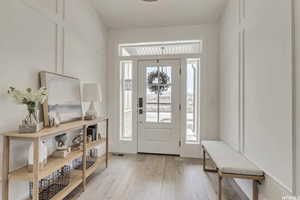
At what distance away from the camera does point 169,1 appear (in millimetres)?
3146

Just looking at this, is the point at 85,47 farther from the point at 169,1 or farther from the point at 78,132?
the point at 169,1

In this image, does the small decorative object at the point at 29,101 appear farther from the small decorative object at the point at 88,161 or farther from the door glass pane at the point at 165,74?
the door glass pane at the point at 165,74

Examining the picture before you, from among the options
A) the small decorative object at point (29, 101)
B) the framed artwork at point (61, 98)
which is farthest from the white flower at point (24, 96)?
the framed artwork at point (61, 98)

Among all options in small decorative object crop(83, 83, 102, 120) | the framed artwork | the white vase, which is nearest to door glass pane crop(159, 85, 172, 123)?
small decorative object crop(83, 83, 102, 120)

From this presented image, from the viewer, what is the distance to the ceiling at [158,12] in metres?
3.20

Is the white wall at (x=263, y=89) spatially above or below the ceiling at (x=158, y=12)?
below

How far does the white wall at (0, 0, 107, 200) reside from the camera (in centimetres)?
173

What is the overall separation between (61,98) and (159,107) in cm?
204

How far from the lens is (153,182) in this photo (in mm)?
2564

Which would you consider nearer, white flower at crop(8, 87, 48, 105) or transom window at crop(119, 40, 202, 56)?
white flower at crop(8, 87, 48, 105)

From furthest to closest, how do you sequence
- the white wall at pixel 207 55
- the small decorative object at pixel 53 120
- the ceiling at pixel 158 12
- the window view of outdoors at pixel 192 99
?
1. the window view of outdoors at pixel 192 99
2. the white wall at pixel 207 55
3. the ceiling at pixel 158 12
4. the small decorative object at pixel 53 120

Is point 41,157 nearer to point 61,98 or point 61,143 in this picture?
point 61,143

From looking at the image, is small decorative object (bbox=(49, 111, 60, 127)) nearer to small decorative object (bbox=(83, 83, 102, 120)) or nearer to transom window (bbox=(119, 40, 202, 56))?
small decorative object (bbox=(83, 83, 102, 120))

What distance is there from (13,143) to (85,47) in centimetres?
193
